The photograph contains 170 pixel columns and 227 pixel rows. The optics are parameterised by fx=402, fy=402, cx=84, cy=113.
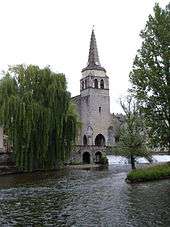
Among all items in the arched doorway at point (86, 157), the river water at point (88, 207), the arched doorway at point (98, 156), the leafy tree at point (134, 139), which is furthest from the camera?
the arched doorway at point (86, 157)

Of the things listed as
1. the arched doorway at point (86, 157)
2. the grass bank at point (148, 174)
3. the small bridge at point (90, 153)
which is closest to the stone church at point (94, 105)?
the small bridge at point (90, 153)

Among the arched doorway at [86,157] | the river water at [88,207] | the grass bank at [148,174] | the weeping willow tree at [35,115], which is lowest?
the river water at [88,207]

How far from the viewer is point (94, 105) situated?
84375 mm

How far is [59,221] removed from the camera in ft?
47.5

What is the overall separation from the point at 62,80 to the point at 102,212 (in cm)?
2836

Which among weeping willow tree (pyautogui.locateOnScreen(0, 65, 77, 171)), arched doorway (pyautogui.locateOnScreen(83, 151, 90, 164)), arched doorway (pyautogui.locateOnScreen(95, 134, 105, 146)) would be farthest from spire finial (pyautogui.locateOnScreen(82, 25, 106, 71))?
weeping willow tree (pyautogui.locateOnScreen(0, 65, 77, 171))

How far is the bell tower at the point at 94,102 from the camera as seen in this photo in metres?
83.8

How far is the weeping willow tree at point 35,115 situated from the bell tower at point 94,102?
130 feet

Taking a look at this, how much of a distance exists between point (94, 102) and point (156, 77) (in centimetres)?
5795

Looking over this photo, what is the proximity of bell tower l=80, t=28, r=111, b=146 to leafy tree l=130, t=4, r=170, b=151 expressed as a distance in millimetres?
56150

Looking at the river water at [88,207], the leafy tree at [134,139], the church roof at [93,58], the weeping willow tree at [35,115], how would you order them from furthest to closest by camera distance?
1. the church roof at [93,58]
2. the weeping willow tree at [35,115]
3. the leafy tree at [134,139]
4. the river water at [88,207]

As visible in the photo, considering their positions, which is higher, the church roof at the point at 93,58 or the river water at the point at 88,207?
the church roof at the point at 93,58

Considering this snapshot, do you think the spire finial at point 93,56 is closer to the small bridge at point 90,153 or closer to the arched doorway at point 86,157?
the small bridge at point 90,153

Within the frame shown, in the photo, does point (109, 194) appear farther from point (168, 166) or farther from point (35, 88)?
point (35, 88)
